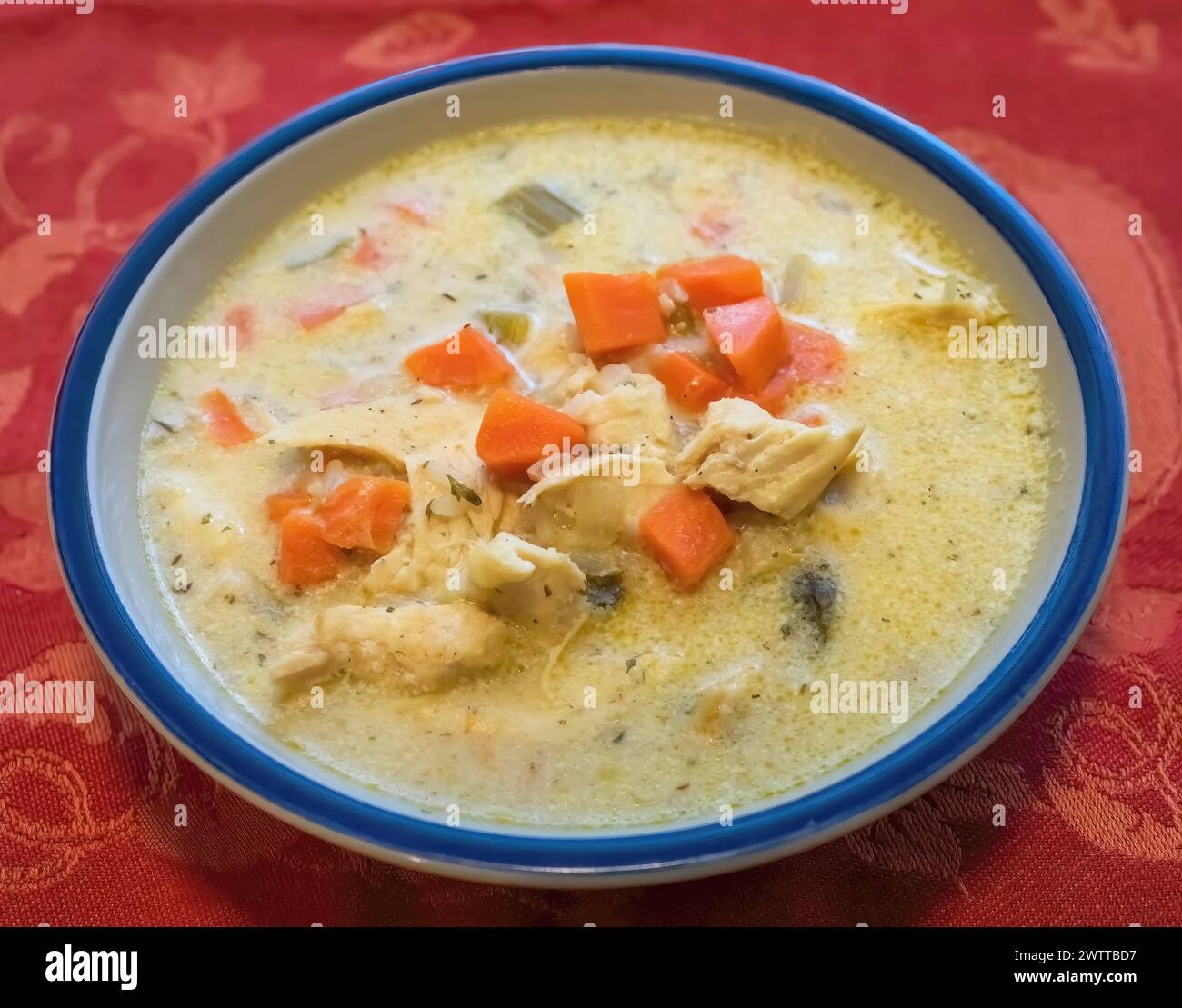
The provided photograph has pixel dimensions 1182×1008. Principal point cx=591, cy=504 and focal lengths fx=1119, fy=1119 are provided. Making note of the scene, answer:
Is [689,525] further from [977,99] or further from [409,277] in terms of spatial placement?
[977,99]

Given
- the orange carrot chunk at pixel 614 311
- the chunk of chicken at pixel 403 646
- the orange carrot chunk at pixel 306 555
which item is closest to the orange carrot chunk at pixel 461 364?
the orange carrot chunk at pixel 614 311

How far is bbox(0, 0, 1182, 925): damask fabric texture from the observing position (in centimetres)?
172

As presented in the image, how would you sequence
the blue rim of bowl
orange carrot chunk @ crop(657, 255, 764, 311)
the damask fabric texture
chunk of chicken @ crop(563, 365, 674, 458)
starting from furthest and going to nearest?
orange carrot chunk @ crop(657, 255, 764, 311), chunk of chicken @ crop(563, 365, 674, 458), the damask fabric texture, the blue rim of bowl

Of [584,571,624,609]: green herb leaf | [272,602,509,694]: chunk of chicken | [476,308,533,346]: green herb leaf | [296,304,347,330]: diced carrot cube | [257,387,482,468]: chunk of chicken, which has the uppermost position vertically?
[296,304,347,330]: diced carrot cube

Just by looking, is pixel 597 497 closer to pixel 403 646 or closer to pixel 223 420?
pixel 403 646

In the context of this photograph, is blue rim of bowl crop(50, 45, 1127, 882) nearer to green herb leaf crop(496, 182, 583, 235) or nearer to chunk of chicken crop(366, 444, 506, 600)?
chunk of chicken crop(366, 444, 506, 600)

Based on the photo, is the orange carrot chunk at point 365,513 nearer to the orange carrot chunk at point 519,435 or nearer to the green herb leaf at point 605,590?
the orange carrot chunk at point 519,435

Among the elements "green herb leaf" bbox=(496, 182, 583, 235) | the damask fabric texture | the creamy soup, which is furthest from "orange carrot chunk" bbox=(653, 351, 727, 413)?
the damask fabric texture

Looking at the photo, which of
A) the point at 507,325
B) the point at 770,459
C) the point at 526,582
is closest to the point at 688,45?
the point at 507,325

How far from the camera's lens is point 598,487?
1890 millimetres

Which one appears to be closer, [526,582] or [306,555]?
[526,582]

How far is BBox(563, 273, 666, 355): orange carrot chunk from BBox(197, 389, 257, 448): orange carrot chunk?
0.67m

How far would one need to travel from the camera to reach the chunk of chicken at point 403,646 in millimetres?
1757

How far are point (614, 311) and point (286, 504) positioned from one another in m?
0.72
